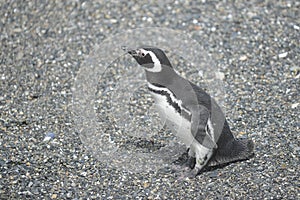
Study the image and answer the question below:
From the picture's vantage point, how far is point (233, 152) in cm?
417

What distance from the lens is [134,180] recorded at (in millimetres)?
4176

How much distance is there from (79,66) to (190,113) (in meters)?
1.92

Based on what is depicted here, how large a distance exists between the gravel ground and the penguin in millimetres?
169

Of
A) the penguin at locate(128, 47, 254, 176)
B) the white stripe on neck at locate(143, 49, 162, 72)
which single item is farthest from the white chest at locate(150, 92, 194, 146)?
the white stripe on neck at locate(143, 49, 162, 72)

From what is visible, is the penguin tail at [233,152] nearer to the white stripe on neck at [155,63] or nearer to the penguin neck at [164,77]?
the penguin neck at [164,77]

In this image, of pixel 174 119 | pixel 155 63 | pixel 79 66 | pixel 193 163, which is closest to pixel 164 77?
pixel 155 63

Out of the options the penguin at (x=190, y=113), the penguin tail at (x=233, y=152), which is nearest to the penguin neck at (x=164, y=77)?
the penguin at (x=190, y=113)

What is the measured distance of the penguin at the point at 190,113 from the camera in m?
3.92

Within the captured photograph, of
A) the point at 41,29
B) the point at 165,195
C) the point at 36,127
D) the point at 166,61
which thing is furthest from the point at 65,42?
the point at 165,195

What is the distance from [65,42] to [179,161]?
2077 millimetres

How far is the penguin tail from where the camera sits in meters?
4.13

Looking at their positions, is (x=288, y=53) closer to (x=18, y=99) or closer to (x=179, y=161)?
(x=179, y=161)

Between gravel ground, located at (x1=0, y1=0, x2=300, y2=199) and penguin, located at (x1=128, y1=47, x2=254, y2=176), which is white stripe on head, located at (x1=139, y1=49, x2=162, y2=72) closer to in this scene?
penguin, located at (x1=128, y1=47, x2=254, y2=176)

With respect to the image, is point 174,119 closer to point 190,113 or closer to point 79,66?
point 190,113
